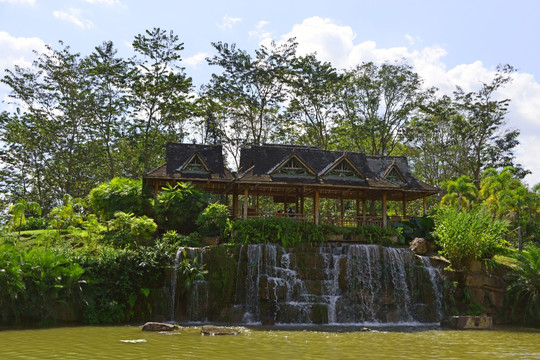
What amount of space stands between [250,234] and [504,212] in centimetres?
1697

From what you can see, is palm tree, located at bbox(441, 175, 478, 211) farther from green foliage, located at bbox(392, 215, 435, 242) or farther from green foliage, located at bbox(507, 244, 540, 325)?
green foliage, located at bbox(507, 244, 540, 325)

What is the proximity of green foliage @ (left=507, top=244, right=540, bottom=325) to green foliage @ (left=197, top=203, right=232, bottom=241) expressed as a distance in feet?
38.4

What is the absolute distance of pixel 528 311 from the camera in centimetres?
1814

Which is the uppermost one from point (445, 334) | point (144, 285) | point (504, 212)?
point (504, 212)

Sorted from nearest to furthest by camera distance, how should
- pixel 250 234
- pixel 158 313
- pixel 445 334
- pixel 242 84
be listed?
pixel 445 334 → pixel 158 313 → pixel 250 234 → pixel 242 84

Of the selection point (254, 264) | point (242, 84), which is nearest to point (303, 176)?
point (254, 264)

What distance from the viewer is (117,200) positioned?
2355 cm

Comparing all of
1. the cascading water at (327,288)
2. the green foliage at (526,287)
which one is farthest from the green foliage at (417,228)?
the green foliage at (526,287)

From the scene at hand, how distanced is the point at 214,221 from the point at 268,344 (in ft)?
33.9

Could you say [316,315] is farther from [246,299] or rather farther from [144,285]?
[144,285]

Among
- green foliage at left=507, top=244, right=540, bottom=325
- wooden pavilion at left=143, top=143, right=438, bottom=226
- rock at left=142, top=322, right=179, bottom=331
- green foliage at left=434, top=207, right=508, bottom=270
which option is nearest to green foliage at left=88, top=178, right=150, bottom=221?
wooden pavilion at left=143, top=143, right=438, bottom=226

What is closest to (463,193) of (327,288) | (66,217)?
(327,288)

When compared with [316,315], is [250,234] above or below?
above

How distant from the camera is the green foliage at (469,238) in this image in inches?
778
